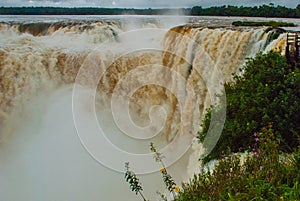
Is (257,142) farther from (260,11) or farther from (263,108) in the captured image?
(260,11)

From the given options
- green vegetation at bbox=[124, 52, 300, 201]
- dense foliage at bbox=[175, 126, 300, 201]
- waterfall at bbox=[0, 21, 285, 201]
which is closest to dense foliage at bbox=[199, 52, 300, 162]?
green vegetation at bbox=[124, 52, 300, 201]

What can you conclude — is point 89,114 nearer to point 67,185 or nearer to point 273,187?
point 67,185

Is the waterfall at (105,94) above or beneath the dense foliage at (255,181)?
above

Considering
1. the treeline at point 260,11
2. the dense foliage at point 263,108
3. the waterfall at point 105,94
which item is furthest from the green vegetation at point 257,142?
the treeline at point 260,11

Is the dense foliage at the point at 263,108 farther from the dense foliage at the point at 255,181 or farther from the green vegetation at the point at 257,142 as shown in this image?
the dense foliage at the point at 255,181

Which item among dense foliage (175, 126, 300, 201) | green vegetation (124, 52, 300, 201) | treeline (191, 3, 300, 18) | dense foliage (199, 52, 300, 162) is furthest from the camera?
treeline (191, 3, 300, 18)

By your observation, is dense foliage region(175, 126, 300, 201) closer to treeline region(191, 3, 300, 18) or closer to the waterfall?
the waterfall

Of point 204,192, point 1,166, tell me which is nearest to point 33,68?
point 1,166

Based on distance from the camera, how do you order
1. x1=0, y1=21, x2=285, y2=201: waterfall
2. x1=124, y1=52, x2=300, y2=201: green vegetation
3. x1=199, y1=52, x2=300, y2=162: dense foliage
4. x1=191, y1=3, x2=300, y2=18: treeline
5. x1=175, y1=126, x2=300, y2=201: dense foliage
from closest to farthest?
x1=175, y1=126, x2=300, y2=201: dense foliage → x1=124, y1=52, x2=300, y2=201: green vegetation → x1=199, y1=52, x2=300, y2=162: dense foliage → x1=0, y1=21, x2=285, y2=201: waterfall → x1=191, y1=3, x2=300, y2=18: treeline
